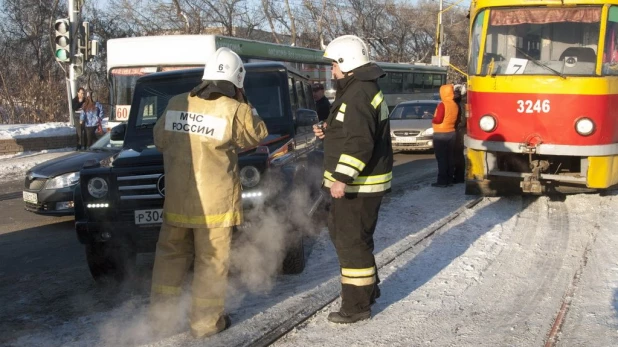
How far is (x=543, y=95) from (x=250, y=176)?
16.1 ft

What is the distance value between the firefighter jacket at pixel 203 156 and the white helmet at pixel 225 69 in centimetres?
14

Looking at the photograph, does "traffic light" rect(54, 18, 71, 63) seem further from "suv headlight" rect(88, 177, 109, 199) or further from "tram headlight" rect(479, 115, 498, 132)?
"suv headlight" rect(88, 177, 109, 199)

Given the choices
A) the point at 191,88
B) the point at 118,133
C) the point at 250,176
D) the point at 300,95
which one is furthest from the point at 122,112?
the point at 250,176

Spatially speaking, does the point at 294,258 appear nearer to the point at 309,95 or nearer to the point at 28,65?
the point at 309,95

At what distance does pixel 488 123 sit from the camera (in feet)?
31.3

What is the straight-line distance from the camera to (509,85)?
9.34 metres

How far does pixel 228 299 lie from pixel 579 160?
5.94m

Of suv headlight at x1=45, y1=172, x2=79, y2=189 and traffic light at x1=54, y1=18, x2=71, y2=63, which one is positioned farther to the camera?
traffic light at x1=54, y1=18, x2=71, y2=63

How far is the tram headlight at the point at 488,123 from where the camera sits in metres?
9.51

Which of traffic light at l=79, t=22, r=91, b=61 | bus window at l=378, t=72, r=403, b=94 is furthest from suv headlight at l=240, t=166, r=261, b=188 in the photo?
bus window at l=378, t=72, r=403, b=94

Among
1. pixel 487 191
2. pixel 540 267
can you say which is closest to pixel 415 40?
pixel 487 191

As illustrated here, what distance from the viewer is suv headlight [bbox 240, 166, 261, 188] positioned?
5.81 meters

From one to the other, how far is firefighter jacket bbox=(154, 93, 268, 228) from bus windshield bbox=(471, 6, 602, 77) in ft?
19.0

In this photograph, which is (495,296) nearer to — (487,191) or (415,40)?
(487,191)
